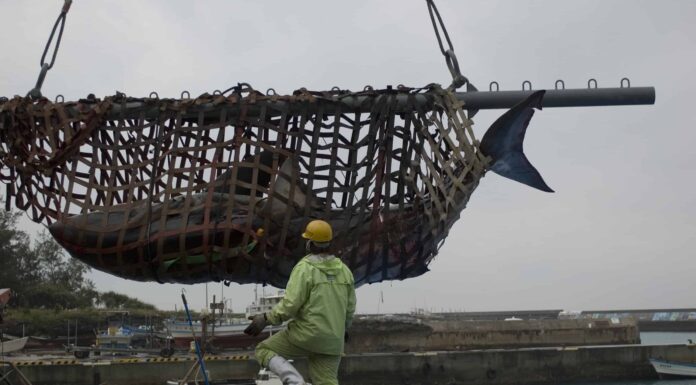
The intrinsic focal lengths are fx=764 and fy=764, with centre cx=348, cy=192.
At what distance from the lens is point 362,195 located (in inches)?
247

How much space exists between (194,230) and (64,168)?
1412mm

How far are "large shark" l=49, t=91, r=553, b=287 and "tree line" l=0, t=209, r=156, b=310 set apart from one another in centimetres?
5811

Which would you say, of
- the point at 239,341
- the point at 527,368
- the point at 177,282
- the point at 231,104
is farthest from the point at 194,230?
the point at 239,341

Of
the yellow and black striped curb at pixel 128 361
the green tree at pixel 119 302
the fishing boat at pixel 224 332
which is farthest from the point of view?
the green tree at pixel 119 302

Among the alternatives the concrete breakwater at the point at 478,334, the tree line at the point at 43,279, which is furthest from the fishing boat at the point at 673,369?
the tree line at the point at 43,279

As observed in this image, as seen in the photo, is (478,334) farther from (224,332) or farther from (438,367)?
(224,332)

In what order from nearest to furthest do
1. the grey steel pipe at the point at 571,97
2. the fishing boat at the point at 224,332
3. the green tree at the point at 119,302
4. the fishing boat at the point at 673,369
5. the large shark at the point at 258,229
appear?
the large shark at the point at 258,229 < the grey steel pipe at the point at 571,97 < the fishing boat at the point at 673,369 < the fishing boat at the point at 224,332 < the green tree at the point at 119,302

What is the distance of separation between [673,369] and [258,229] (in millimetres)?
46756

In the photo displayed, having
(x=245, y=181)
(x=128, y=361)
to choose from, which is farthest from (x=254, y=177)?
(x=128, y=361)

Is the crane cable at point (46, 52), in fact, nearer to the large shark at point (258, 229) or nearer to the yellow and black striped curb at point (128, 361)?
the large shark at point (258, 229)

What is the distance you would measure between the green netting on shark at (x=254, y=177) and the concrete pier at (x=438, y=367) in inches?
1150

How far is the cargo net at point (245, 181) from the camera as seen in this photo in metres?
6.07

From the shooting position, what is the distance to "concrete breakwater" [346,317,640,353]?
59781 mm

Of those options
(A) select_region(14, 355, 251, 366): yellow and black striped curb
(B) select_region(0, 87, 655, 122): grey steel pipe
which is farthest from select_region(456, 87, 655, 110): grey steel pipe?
(A) select_region(14, 355, 251, 366): yellow and black striped curb
